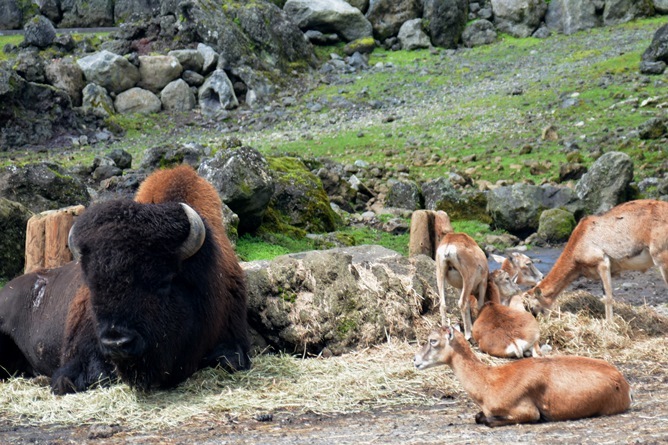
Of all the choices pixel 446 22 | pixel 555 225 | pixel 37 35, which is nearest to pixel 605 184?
pixel 555 225

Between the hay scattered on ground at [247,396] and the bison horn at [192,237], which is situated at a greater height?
the bison horn at [192,237]

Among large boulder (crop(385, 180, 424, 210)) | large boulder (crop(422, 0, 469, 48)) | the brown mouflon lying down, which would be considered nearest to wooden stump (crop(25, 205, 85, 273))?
the brown mouflon lying down

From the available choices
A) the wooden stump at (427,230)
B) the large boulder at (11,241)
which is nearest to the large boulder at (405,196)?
the wooden stump at (427,230)

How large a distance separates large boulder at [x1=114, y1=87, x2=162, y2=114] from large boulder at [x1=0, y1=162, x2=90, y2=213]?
2155cm

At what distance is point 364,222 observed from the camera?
893 inches

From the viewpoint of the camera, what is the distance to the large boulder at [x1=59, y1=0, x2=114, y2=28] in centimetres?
5197

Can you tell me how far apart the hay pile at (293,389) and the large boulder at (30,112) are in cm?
2460

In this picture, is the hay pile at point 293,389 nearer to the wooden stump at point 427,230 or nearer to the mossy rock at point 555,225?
the wooden stump at point 427,230

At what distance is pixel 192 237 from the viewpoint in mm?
9375

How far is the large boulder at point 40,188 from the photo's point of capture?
55.8ft

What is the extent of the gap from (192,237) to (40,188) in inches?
356

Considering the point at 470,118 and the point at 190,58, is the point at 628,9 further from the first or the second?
the point at 190,58

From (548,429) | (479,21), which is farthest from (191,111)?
(548,429)

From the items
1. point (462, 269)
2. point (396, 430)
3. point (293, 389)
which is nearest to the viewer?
point (396, 430)
